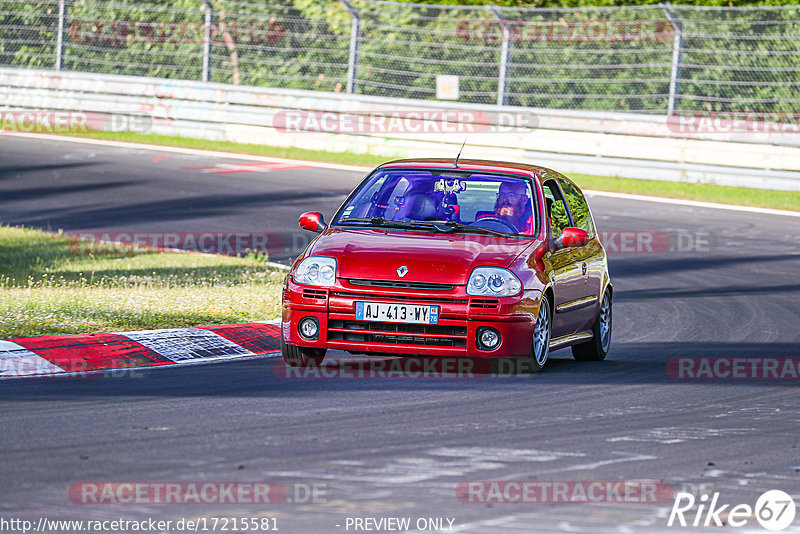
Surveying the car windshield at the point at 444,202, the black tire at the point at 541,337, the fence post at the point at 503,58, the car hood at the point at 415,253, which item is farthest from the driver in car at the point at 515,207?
the fence post at the point at 503,58

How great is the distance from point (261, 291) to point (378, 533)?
7.87m

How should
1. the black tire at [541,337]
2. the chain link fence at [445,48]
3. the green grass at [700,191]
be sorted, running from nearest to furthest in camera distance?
the black tire at [541,337] → the green grass at [700,191] → the chain link fence at [445,48]

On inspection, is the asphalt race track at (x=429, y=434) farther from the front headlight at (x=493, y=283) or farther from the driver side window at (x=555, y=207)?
the driver side window at (x=555, y=207)

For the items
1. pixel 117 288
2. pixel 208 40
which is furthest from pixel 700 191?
pixel 117 288

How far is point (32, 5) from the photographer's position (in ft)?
97.4

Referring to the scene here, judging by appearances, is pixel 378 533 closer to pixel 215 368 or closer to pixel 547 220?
pixel 215 368

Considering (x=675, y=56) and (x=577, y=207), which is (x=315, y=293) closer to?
(x=577, y=207)

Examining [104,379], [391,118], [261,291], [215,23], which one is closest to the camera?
[104,379]

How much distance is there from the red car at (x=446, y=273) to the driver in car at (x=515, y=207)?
1 centimetres

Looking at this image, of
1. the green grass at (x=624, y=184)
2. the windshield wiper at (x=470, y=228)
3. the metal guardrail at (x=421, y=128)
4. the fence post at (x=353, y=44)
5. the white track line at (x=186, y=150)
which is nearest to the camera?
the windshield wiper at (x=470, y=228)

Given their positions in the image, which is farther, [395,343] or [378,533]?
[395,343]

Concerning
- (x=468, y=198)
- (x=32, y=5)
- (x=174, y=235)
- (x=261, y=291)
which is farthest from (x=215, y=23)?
(x=468, y=198)

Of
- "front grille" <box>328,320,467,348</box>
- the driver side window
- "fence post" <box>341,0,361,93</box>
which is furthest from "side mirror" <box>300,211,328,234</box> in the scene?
"fence post" <box>341,0,361,93</box>

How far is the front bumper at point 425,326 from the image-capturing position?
9.05 meters
